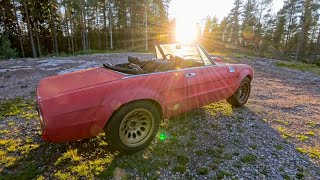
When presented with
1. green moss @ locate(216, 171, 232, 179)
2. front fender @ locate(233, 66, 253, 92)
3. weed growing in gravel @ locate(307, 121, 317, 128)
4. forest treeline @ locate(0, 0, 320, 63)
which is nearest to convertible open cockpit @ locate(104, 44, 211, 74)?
front fender @ locate(233, 66, 253, 92)

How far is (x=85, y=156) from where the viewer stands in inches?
112

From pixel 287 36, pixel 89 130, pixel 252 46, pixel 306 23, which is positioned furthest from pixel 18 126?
pixel 287 36

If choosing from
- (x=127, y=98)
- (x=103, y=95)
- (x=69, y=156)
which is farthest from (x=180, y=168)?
(x=69, y=156)

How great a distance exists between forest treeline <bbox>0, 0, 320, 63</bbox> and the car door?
22.6m

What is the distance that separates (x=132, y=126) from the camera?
281 centimetres

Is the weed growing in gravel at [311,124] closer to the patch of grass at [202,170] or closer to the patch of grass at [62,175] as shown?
the patch of grass at [202,170]

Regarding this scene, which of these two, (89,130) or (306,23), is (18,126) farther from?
(306,23)

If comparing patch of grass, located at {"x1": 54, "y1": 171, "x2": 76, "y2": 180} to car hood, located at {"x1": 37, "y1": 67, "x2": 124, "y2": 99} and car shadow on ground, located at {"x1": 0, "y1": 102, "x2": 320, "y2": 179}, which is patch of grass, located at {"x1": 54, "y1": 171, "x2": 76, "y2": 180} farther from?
car hood, located at {"x1": 37, "y1": 67, "x2": 124, "y2": 99}

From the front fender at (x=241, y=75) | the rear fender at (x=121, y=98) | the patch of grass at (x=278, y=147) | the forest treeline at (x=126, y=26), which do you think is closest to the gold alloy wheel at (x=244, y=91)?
the front fender at (x=241, y=75)

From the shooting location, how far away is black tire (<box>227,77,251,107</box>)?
182 inches

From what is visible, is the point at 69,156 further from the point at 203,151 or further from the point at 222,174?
the point at 222,174

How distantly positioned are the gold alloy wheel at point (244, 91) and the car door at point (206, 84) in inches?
36.6

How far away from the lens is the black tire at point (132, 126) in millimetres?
2531

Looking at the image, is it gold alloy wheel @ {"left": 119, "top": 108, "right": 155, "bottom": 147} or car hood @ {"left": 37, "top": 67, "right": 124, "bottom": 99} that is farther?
gold alloy wheel @ {"left": 119, "top": 108, "right": 155, "bottom": 147}
